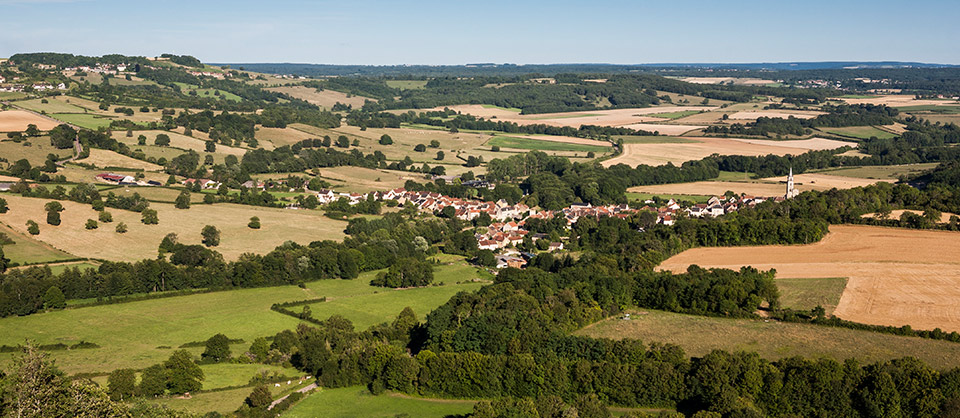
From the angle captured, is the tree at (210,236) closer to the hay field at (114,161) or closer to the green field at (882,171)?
the hay field at (114,161)

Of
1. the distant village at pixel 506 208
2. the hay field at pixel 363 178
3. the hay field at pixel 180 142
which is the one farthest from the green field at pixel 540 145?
the hay field at pixel 180 142

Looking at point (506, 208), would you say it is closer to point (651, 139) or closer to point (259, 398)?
point (259, 398)

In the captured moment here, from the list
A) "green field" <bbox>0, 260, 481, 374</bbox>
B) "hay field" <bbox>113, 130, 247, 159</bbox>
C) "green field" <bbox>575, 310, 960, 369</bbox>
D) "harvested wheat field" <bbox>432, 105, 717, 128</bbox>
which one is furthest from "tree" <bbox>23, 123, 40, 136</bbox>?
"harvested wheat field" <bbox>432, 105, 717, 128</bbox>

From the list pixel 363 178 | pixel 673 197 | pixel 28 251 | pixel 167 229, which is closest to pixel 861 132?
pixel 673 197

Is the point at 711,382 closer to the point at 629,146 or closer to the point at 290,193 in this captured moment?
the point at 290,193

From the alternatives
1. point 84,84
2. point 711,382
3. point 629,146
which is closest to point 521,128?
point 629,146

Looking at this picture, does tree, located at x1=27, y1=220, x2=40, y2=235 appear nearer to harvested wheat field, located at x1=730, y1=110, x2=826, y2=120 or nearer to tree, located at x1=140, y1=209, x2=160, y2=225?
tree, located at x1=140, y1=209, x2=160, y2=225
